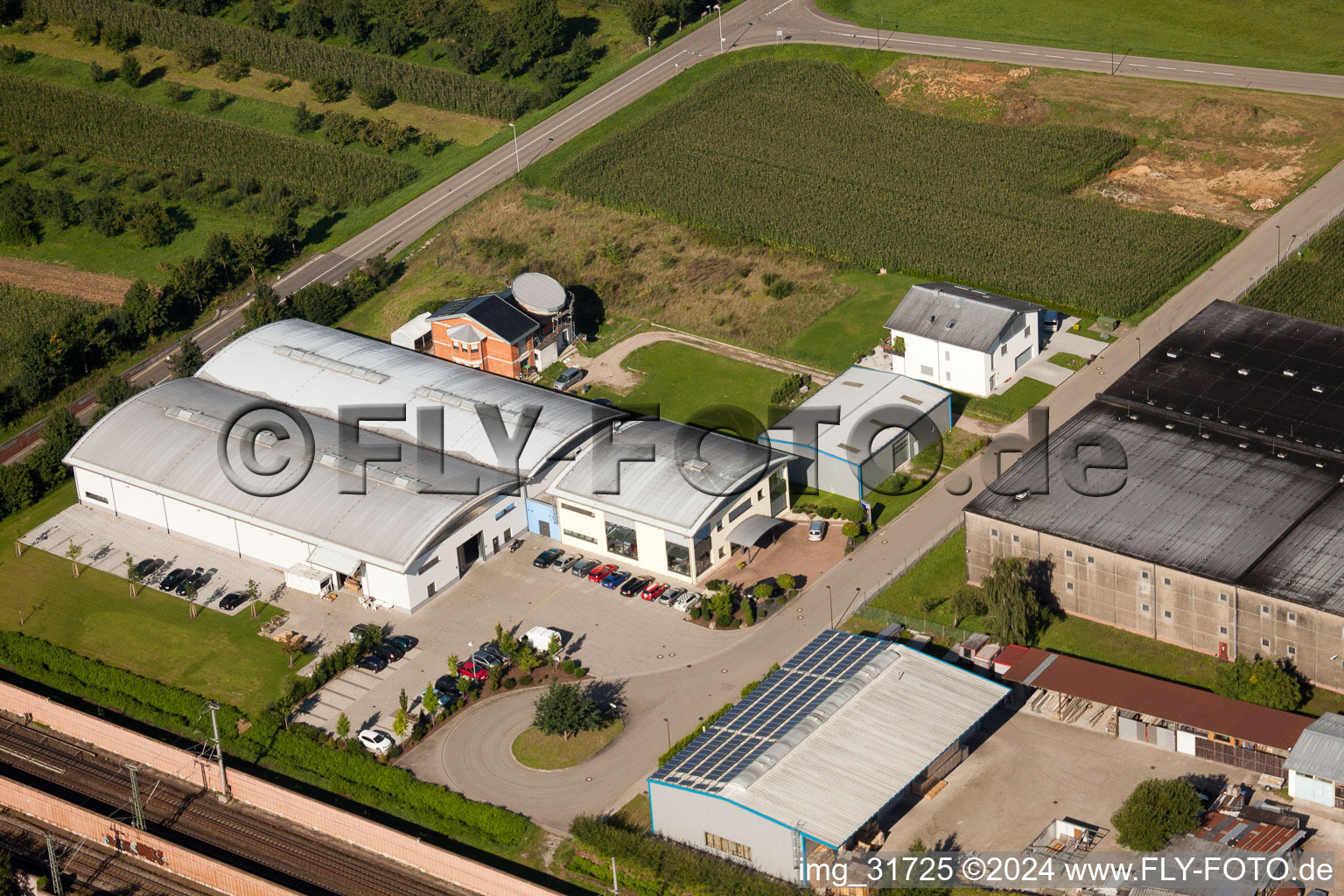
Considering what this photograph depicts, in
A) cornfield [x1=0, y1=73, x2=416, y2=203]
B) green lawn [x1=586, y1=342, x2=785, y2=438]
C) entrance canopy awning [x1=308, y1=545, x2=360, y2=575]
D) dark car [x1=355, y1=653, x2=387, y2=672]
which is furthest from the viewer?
cornfield [x1=0, y1=73, x2=416, y2=203]

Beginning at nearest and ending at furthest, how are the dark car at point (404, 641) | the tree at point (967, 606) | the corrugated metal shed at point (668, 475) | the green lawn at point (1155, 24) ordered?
the tree at point (967, 606) < the dark car at point (404, 641) < the corrugated metal shed at point (668, 475) < the green lawn at point (1155, 24)

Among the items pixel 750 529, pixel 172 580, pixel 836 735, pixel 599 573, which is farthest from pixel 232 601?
pixel 836 735

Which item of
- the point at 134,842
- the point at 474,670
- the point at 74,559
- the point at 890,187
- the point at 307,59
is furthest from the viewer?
the point at 307,59

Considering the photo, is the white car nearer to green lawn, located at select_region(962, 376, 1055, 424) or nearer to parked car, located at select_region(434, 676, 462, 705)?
parked car, located at select_region(434, 676, 462, 705)

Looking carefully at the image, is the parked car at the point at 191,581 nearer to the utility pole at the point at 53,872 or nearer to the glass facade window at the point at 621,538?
the utility pole at the point at 53,872

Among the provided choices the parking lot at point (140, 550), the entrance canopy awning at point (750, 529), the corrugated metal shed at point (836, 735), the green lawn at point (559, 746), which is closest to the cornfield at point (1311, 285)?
the entrance canopy awning at point (750, 529)

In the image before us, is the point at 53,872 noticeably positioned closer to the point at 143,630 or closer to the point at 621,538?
the point at 143,630

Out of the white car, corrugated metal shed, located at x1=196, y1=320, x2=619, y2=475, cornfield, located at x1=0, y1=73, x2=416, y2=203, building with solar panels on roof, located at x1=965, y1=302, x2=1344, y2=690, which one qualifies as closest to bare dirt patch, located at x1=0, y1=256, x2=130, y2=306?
cornfield, located at x1=0, y1=73, x2=416, y2=203
